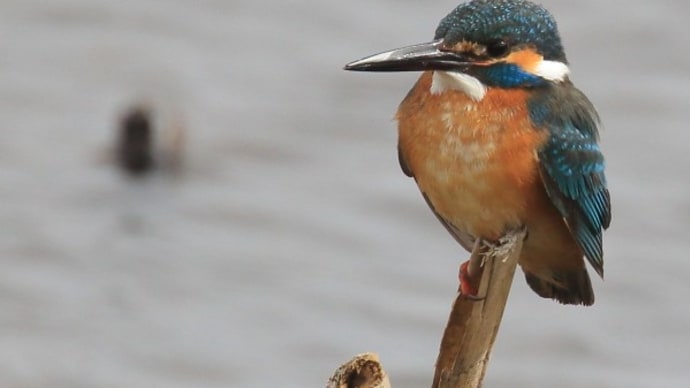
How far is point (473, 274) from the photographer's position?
5969 mm

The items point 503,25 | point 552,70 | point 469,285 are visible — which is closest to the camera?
point 469,285

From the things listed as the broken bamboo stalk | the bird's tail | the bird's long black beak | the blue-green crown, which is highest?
the blue-green crown

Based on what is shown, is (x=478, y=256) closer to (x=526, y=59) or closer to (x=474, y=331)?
(x=474, y=331)

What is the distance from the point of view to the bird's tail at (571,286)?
646cm

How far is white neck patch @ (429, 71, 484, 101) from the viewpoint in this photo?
6.09m

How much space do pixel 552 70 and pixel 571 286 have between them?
74 centimetres

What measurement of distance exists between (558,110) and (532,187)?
10.1 inches

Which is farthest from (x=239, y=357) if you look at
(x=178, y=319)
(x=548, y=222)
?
(x=548, y=222)

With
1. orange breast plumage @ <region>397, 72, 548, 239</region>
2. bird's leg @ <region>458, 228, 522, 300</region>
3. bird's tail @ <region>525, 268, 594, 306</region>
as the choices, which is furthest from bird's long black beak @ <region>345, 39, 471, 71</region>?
bird's tail @ <region>525, 268, 594, 306</region>

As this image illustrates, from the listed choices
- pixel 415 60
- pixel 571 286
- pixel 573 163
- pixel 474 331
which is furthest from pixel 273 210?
pixel 474 331

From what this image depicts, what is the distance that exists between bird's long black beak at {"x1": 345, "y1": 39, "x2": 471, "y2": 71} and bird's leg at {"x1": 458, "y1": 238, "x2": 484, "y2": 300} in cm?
57

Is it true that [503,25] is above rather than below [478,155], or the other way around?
above

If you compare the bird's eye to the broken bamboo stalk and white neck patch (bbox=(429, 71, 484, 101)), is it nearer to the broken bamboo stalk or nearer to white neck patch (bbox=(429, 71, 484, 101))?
white neck patch (bbox=(429, 71, 484, 101))

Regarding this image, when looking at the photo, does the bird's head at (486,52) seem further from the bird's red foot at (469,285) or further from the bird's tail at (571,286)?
the bird's tail at (571,286)
